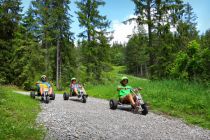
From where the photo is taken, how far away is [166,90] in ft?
49.0

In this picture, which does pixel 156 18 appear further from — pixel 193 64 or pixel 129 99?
pixel 129 99

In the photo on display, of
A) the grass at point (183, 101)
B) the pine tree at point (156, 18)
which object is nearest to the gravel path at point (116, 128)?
the grass at point (183, 101)

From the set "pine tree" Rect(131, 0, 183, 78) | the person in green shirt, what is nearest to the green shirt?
the person in green shirt

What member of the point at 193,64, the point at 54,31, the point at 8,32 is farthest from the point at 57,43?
the point at 193,64

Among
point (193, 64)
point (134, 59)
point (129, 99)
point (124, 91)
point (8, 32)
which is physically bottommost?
point (129, 99)

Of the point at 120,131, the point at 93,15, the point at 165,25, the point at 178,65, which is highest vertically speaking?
the point at 93,15

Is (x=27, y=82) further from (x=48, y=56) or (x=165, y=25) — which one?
(x=165, y=25)

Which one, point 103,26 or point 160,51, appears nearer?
point 160,51

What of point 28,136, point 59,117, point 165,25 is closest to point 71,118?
point 59,117

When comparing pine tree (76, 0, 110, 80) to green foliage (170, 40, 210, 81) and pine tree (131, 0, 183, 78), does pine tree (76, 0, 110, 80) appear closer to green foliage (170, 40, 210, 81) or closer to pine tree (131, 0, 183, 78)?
pine tree (131, 0, 183, 78)

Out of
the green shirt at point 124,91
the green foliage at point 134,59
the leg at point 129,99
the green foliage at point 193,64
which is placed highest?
the green foliage at point 134,59

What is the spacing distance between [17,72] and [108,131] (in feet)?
101

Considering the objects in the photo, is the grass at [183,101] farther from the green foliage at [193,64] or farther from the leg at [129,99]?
the green foliage at [193,64]

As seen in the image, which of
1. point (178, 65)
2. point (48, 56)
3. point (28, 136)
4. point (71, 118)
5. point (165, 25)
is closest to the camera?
point (28, 136)
